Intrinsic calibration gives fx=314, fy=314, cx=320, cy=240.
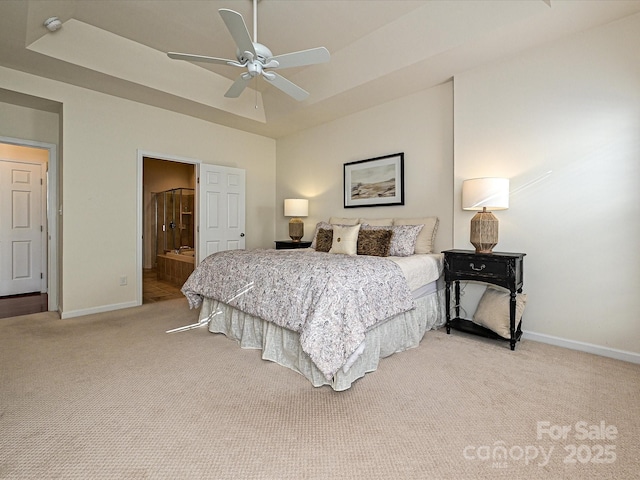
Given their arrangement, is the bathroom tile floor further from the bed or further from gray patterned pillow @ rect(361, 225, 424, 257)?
gray patterned pillow @ rect(361, 225, 424, 257)

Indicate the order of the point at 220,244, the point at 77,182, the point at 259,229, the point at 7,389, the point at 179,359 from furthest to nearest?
the point at 259,229 < the point at 220,244 < the point at 77,182 < the point at 179,359 < the point at 7,389

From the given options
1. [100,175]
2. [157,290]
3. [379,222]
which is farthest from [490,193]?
[157,290]

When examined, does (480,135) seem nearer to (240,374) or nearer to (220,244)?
(240,374)

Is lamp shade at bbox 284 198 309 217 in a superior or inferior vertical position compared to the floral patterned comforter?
superior

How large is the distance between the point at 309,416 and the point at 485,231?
2.16 metres

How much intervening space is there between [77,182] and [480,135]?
448 centimetres

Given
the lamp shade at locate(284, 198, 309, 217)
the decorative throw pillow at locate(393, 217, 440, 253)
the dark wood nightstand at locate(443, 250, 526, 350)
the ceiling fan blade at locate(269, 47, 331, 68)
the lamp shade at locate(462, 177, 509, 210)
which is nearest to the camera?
the ceiling fan blade at locate(269, 47, 331, 68)

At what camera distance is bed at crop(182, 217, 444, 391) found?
1.95 meters

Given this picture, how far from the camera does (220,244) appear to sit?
4.94 m

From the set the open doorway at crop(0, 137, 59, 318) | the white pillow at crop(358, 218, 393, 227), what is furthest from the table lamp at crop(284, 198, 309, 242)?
the open doorway at crop(0, 137, 59, 318)

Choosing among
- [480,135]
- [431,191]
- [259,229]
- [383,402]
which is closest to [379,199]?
[431,191]

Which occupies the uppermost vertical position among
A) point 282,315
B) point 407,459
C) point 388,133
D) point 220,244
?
point 388,133

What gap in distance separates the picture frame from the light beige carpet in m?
2.03

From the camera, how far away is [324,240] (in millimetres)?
3889
